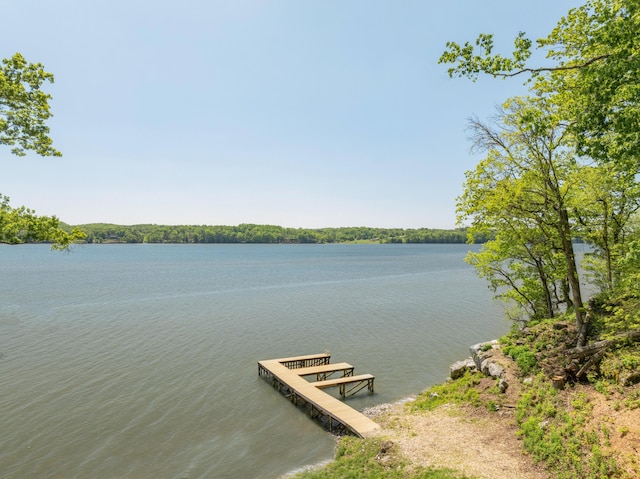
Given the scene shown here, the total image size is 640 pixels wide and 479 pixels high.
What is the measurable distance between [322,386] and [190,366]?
8904 millimetres

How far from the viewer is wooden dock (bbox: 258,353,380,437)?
16797 mm

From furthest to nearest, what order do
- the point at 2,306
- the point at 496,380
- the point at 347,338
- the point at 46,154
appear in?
the point at 2,306 → the point at 347,338 → the point at 496,380 → the point at 46,154

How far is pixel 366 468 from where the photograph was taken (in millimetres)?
12859

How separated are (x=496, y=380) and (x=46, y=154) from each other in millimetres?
20301

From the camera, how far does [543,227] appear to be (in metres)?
19.0

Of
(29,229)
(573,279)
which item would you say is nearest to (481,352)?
(573,279)

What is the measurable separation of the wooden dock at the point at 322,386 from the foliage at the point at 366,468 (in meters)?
0.95

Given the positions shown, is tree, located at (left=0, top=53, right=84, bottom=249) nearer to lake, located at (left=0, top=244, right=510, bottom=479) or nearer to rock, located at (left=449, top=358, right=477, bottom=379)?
lake, located at (left=0, top=244, right=510, bottom=479)

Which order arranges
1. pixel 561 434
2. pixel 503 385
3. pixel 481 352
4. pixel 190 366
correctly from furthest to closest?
pixel 190 366
pixel 481 352
pixel 503 385
pixel 561 434

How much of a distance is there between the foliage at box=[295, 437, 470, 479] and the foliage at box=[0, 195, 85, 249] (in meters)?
11.8

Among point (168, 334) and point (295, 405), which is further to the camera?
point (168, 334)

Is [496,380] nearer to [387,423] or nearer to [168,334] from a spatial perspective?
[387,423]

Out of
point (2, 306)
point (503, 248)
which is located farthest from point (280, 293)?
point (503, 248)

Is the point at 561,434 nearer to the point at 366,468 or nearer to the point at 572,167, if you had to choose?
the point at 366,468
